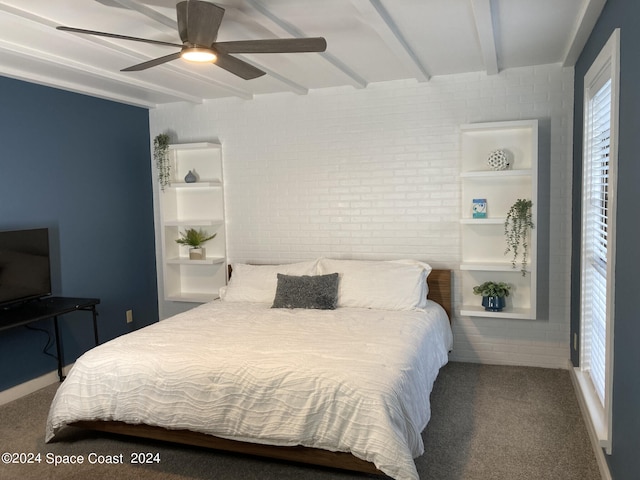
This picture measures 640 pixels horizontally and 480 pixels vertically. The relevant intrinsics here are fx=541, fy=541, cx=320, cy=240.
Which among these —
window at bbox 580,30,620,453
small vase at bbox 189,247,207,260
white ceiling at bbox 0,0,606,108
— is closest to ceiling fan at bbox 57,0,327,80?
white ceiling at bbox 0,0,606,108

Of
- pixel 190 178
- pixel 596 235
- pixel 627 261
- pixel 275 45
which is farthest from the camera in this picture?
pixel 190 178

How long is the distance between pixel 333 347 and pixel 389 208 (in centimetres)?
189

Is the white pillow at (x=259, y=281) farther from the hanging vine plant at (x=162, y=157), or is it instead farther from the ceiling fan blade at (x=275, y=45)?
the ceiling fan blade at (x=275, y=45)

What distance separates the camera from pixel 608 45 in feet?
8.40

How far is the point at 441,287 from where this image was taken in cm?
459

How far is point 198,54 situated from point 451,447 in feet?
8.40

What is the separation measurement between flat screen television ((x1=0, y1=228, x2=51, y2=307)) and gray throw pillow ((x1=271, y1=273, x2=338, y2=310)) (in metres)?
1.77

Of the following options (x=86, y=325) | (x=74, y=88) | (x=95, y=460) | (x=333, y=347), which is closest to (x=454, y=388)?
(x=333, y=347)

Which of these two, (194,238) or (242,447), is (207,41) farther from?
(194,238)

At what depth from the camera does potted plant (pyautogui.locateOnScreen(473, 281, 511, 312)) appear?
14.2ft

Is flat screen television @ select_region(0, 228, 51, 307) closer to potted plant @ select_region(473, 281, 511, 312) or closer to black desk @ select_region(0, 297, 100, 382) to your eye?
black desk @ select_region(0, 297, 100, 382)

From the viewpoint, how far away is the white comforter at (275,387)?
2645mm

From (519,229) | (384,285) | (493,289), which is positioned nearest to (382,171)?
(384,285)

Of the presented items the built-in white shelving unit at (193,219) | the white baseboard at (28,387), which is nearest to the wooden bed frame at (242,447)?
the white baseboard at (28,387)
